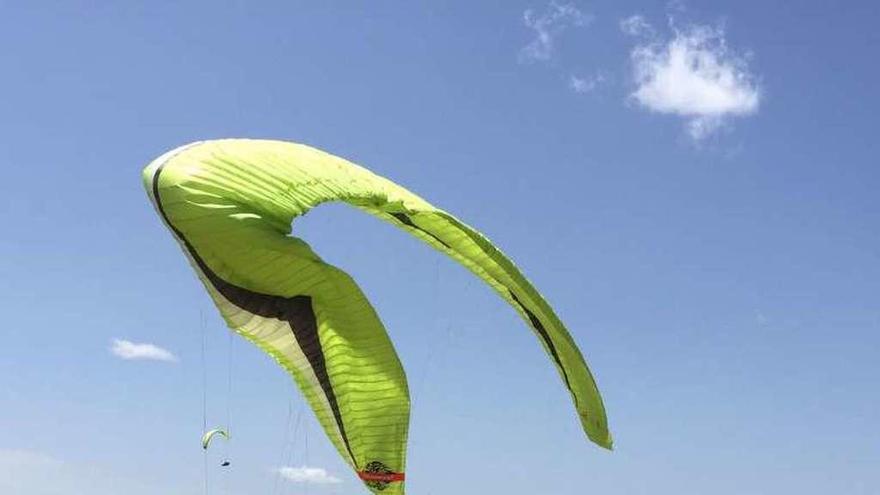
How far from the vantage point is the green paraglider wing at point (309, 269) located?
56.2ft

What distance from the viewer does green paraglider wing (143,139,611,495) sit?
1712cm

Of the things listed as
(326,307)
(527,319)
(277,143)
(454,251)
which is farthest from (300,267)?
(527,319)

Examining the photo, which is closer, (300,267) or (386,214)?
(300,267)

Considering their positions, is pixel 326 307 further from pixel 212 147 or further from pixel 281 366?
pixel 212 147

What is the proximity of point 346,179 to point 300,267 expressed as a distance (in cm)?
191

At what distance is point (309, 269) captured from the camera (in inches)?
722

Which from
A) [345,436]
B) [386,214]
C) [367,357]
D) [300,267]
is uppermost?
[386,214]

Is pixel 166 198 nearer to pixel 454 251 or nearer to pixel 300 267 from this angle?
pixel 300 267

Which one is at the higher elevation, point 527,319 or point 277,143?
point 277,143

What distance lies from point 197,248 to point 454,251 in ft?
19.4

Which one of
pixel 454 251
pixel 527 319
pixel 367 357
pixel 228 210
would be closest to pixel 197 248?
pixel 228 210

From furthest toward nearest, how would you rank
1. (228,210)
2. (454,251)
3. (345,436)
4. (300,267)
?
1. (454,251)
2. (345,436)
3. (300,267)
4. (228,210)

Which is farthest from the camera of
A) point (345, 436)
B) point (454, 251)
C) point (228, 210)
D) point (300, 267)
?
point (454, 251)

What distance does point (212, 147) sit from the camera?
17797 mm
